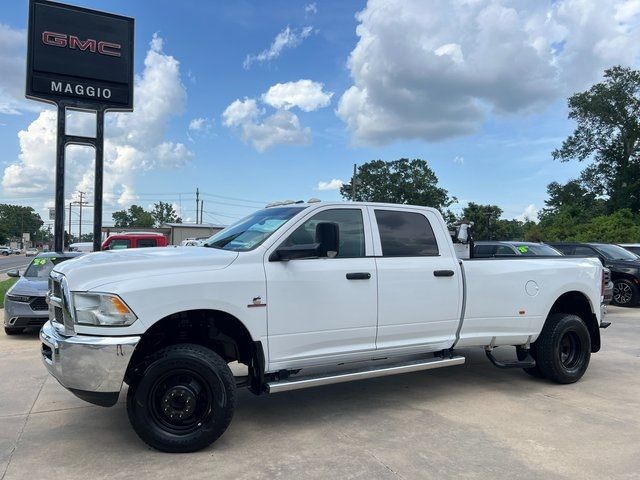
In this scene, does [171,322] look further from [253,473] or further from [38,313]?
[38,313]

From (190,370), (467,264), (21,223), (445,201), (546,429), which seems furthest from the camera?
(21,223)

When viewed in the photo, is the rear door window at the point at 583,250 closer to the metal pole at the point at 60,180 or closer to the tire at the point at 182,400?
the tire at the point at 182,400

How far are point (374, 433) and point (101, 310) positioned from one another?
247 cm

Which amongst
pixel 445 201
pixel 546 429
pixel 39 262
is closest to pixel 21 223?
pixel 445 201

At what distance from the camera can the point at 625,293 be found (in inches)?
555

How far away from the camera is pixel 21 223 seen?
13850 centimetres

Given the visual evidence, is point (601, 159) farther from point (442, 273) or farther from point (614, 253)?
point (442, 273)

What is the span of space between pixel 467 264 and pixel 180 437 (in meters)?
3.23

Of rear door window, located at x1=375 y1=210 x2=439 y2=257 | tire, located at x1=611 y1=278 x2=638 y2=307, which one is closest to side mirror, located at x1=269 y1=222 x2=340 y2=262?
rear door window, located at x1=375 y1=210 x2=439 y2=257

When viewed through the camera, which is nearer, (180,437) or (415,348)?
(180,437)

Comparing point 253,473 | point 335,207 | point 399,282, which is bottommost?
point 253,473

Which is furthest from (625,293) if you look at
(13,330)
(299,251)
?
(13,330)

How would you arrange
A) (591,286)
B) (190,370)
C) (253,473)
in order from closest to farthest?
(253,473) < (190,370) < (591,286)

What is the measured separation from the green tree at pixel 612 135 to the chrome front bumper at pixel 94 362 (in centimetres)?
5451
